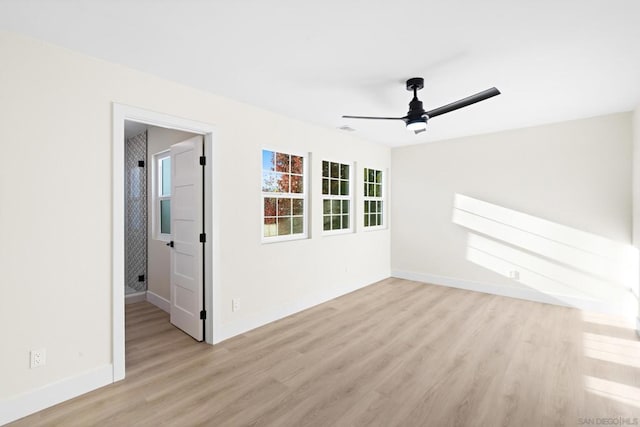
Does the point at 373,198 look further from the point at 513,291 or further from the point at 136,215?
the point at 136,215

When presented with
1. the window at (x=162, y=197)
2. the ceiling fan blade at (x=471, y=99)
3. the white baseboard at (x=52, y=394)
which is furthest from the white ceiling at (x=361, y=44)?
the white baseboard at (x=52, y=394)

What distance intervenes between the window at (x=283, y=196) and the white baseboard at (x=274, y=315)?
2.95ft

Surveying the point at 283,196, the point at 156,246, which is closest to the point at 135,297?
the point at 156,246

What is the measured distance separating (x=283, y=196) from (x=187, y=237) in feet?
4.19

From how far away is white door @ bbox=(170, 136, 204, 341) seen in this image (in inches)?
126

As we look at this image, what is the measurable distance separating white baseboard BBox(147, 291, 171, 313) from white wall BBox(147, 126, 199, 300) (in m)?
0.04

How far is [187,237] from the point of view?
3367 millimetres

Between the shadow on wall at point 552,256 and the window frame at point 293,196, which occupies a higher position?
the window frame at point 293,196

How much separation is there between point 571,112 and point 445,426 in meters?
4.07

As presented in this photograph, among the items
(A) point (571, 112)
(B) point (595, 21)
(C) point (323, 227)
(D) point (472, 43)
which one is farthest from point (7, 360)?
(A) point (571, 112)

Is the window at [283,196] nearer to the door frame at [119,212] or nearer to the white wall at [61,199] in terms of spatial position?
the white wall at [61,199]

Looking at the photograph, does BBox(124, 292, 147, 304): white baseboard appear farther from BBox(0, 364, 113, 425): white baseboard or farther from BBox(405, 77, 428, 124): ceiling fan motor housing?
BBox(405, 77, 428, 124): ceiling fan motor housing

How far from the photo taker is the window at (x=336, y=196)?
183 inches

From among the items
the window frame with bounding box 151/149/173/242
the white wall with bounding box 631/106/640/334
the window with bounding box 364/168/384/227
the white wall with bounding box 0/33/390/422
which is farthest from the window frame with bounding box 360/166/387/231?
the white wall with bounding box 631/106/640/334
